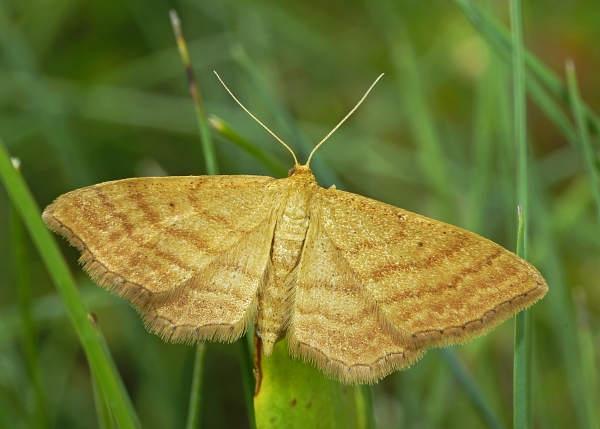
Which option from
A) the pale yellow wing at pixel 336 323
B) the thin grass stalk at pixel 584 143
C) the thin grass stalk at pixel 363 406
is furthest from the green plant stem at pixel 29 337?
the thin grass stalk at pixel 584 143

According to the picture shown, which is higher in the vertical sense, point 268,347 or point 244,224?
point 244,224

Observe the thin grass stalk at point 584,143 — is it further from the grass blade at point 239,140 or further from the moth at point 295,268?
the grass blade at point 239,140

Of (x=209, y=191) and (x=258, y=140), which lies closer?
(x=209, y=191)

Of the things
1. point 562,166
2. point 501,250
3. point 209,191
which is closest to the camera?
point 501,250

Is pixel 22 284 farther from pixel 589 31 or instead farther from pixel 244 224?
pixel 589 31

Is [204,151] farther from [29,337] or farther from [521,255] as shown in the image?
[521,255]

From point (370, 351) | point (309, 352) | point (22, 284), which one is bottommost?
point (370, 351)

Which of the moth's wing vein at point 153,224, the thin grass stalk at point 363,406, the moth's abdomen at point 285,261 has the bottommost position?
the thin grass stalk at point 363,406

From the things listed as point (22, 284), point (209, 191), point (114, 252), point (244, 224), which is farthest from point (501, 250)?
point (22, 284)
